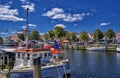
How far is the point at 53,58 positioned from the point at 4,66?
7.26 meters

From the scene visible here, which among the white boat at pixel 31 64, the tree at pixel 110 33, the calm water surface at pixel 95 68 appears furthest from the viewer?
the tree at pixel 110 33

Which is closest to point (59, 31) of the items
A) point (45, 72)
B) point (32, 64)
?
point (32, 64)

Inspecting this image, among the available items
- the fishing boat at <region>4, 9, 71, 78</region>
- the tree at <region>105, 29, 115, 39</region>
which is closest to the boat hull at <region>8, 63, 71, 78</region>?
the fishing boat at <region>4, 9, 71, 78</region>

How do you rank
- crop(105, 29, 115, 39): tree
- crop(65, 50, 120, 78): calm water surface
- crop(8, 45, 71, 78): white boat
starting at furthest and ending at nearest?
crop(105, 29, 115, 39): tree < crop(65, 50, 120, 78): calm water surface < crop(8, 45, 71, 78): white boat

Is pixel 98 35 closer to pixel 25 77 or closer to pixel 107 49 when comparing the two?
pixel 107 49

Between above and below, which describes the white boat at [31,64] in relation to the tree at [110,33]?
below

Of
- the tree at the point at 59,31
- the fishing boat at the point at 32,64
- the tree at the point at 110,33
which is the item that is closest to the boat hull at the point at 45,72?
the fishing boat at the point at 32,64

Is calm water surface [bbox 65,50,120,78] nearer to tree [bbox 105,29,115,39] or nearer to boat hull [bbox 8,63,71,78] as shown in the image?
boat hull [bbox 8,63,71,78]

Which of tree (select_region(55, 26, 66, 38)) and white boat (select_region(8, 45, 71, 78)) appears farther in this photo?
tree (select_region(55, 26, 66, 38))

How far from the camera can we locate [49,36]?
151 m

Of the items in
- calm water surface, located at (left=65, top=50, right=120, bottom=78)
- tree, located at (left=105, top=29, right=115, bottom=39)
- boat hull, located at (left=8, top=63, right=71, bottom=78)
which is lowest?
calm water surface, located at (left=65, top=50, right=120, bottom=78)

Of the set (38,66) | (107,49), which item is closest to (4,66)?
(38,66)

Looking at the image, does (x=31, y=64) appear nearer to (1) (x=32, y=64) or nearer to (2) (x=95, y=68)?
(1) (x=32, y=64)

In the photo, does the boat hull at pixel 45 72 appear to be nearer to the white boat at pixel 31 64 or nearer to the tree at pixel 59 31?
the white boat at pixel 31 64
